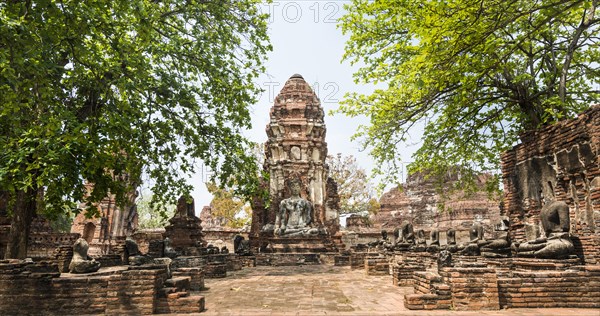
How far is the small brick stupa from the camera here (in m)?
21.3

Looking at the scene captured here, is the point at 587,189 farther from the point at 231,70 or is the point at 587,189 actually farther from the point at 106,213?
the point at 106,213

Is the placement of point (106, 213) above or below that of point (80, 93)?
below

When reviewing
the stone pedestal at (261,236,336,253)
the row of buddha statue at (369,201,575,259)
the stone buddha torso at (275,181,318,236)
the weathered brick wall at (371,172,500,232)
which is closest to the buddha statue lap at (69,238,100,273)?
the row of buddha statue at (369,201,575,259)

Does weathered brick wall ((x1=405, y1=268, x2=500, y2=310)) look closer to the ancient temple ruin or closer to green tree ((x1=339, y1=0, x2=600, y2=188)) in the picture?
green tree ((x1=339, y1=0, x2=600, y2=188))

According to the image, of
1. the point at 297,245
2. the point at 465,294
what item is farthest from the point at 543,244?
the point at 297,245

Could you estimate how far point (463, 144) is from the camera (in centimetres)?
1326

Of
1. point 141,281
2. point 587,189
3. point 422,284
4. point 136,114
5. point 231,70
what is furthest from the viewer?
point 231,70

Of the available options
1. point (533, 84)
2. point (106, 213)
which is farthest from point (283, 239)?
point (106, 213)

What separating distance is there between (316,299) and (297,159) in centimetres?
1605

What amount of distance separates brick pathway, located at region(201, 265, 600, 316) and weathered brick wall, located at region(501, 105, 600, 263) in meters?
3.69

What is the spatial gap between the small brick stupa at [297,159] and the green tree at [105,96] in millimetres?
9584

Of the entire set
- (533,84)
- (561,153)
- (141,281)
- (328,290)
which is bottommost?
(328,290)

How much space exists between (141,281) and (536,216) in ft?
32.1

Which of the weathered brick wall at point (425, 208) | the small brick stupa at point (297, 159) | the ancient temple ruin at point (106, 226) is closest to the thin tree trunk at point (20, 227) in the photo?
the small brick stupa at point (297, 159)
